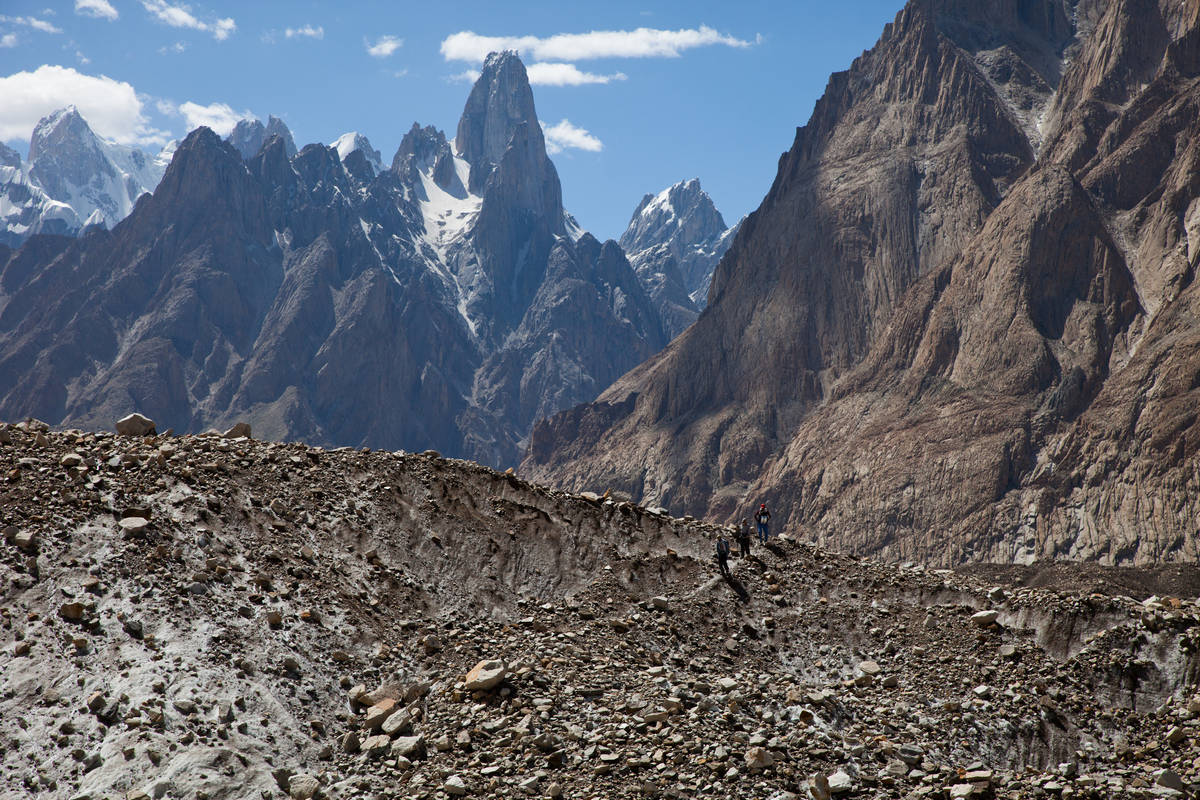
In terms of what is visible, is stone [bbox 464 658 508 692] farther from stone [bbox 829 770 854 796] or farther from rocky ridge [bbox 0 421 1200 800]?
stone [bbox 829 770 854 796]

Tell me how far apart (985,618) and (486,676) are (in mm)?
12831

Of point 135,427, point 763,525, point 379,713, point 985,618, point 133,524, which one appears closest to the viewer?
point 379,713

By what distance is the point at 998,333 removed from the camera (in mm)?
142875

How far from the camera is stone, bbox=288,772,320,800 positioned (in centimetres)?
1689

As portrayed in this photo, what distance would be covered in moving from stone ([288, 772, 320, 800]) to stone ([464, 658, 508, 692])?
3.32 metres

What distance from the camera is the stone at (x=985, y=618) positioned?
80.1ft

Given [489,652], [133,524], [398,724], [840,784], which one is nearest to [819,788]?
[840,784]

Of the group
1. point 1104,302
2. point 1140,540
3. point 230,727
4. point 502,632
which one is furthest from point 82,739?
point 1104,302

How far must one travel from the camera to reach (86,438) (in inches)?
975

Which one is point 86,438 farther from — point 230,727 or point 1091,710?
point 1091,710

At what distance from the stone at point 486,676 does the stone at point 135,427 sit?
13.0m

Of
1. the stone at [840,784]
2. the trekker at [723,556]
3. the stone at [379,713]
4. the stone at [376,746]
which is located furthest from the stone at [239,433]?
the stone at [840,784]

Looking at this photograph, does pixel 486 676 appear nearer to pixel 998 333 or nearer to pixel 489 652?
pixel 489 652

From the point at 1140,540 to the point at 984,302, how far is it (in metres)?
54.2
